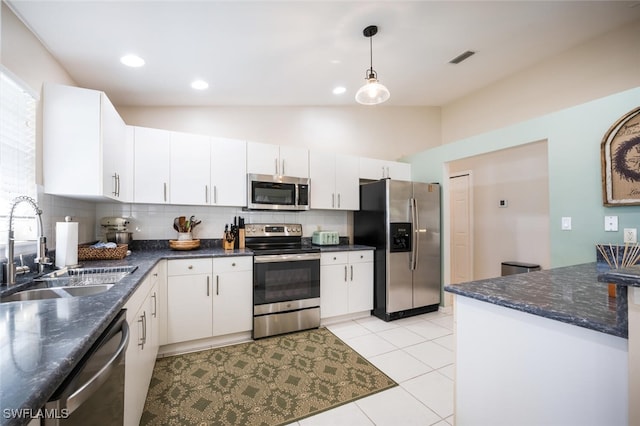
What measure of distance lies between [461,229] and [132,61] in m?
4.95

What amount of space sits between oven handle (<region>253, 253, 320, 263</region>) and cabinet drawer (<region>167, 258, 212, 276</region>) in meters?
0.46

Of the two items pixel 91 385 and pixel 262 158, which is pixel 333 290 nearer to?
pixel 262 158

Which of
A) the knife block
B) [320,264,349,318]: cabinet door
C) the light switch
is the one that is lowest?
[320,264,349,318]: cabinet door

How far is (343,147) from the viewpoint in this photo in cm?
402

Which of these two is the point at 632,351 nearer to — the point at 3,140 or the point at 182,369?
the point at 182,369

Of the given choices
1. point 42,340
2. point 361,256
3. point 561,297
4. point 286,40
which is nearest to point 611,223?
point 561,297

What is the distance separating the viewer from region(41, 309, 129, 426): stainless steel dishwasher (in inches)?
25.0

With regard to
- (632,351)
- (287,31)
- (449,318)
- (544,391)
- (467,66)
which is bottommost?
(449,318)

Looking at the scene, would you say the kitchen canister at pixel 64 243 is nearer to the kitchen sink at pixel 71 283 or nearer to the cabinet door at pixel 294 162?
the kitchen sink at pixel 71 283

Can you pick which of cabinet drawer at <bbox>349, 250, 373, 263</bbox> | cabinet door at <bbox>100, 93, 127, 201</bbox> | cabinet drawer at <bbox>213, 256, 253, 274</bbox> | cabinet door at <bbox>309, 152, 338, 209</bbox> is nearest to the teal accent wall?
cabinet drawer at <bbox>349, 250, 373, 263</bbox>

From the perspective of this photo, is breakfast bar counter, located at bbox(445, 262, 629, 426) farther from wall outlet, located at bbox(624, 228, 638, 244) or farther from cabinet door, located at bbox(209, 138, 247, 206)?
cabinet door, located at bbox(209, 138, 247, 206)

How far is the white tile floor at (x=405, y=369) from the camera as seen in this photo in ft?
5.65

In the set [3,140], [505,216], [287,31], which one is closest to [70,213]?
[3,140]

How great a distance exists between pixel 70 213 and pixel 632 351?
3335 millimetres
